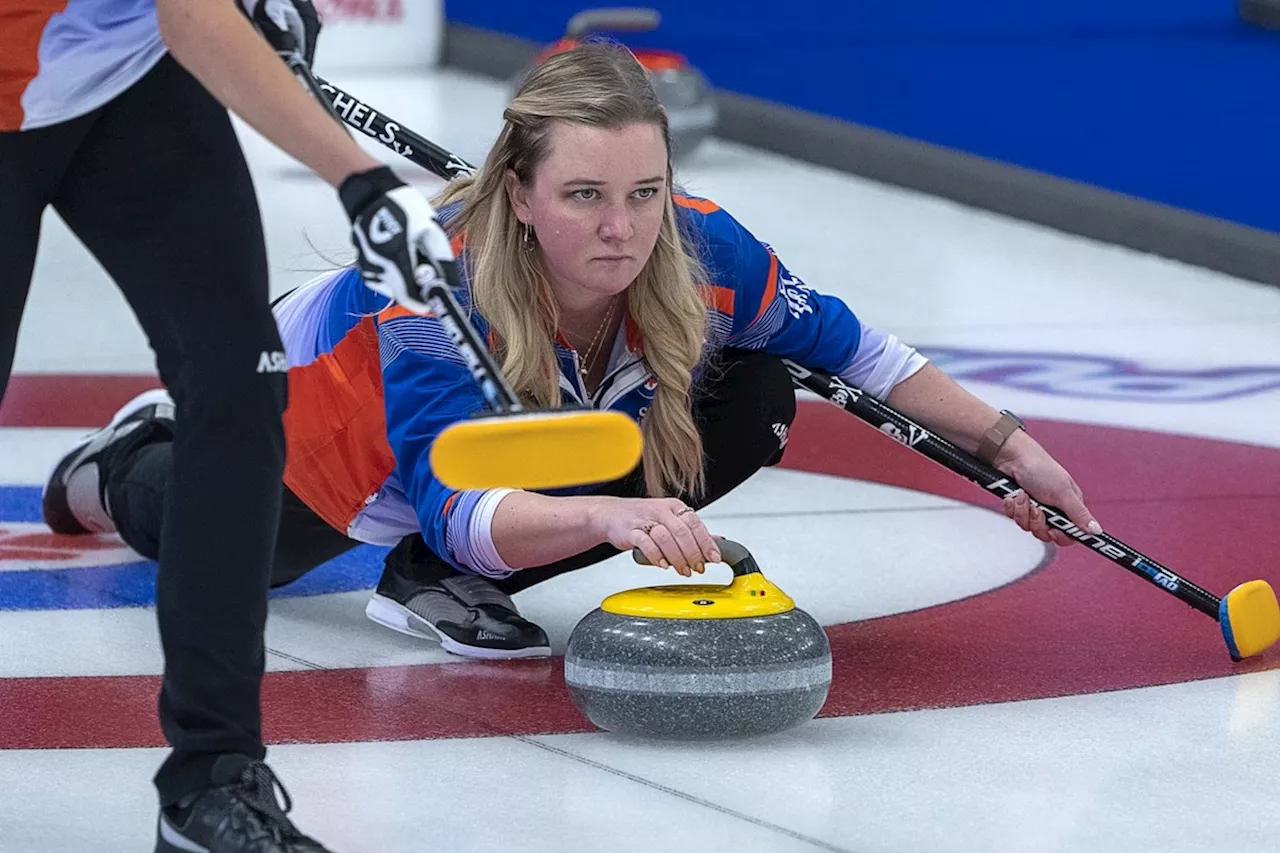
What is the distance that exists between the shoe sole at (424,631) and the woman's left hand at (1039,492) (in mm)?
618

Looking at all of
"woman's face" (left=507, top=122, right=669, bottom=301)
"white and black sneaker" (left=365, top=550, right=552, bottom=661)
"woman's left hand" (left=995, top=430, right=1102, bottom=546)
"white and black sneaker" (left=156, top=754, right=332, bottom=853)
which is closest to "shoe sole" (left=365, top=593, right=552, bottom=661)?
"white and black sneaker" (left=365, top=550, right=552, bottom=661)

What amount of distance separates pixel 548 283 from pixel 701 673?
548mm

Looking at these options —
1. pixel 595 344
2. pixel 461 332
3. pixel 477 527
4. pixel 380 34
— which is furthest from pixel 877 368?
pixel 380 34

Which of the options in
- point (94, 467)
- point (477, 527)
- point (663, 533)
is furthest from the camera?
point (94, 467)

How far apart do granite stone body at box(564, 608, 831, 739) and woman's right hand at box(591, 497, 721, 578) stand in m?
0.08

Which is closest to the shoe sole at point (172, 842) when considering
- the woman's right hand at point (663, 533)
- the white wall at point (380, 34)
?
the woman's right hand at point (663, 533)

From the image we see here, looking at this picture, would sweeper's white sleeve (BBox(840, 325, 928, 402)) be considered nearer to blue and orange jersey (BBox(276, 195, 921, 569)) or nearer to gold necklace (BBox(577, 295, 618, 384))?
blue and orange jersey (BBox(276, 195, 921, 569))

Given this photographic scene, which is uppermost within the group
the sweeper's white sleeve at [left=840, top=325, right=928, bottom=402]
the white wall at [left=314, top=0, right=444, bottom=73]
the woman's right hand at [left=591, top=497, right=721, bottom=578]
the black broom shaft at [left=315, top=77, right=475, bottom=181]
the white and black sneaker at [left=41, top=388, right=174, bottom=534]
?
the black broom shaft at [left=315, top=77, right=475, bottom=181]

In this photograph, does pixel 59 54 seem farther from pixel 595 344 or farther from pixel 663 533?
pixel 595 344

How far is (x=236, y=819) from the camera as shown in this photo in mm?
1829

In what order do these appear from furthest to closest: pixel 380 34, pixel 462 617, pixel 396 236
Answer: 1. pixel 380 34
2. pixel 462 617
3. pixel 396 236

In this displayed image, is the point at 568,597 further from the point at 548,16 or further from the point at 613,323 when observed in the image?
the point at 548,16

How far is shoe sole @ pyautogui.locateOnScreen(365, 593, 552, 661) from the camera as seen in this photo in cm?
267

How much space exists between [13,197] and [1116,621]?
1.59 metres
